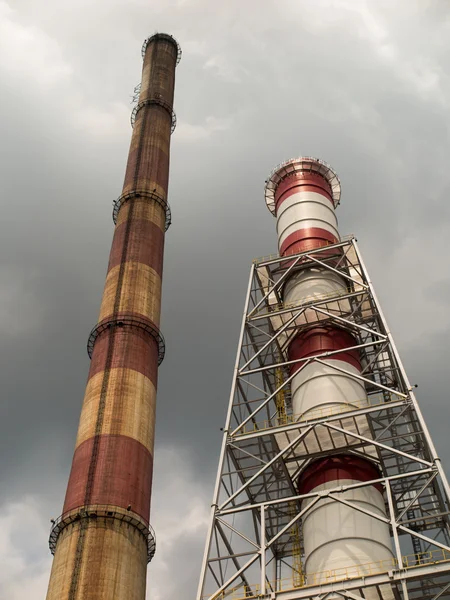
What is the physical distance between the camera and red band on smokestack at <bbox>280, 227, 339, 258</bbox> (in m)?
34.4

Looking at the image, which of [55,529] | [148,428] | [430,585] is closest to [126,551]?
[55,529]

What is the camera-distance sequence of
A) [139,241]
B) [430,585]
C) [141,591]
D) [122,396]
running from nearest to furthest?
1. [430,585]
2. [141,591]
3. [122,396]
4. [139,241]

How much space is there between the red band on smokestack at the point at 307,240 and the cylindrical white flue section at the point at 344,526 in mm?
12626

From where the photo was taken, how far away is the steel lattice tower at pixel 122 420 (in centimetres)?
2945

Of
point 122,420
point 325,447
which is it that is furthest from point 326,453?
point 122,420

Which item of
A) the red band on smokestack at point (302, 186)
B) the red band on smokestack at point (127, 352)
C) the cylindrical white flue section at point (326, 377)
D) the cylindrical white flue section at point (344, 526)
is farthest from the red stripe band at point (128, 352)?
the cylindrical white flue section at point (344, 526)

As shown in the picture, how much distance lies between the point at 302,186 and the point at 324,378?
13.7 m

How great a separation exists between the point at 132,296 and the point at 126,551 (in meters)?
15.2

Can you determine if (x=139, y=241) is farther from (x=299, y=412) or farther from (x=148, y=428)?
(x=299, y=412)

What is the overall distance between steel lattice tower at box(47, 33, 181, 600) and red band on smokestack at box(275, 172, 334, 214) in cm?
969

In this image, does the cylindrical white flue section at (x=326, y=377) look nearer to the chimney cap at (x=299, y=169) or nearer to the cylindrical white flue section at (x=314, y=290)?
the cylindrical white flue section at (x=314, y=290)

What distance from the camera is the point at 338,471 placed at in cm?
2498

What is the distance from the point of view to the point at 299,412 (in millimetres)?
27625

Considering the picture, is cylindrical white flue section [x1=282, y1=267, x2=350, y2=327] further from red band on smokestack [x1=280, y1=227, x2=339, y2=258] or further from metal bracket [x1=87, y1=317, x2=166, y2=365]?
metal bracket [x1=87, y1=317, x2=166, y2=365]
